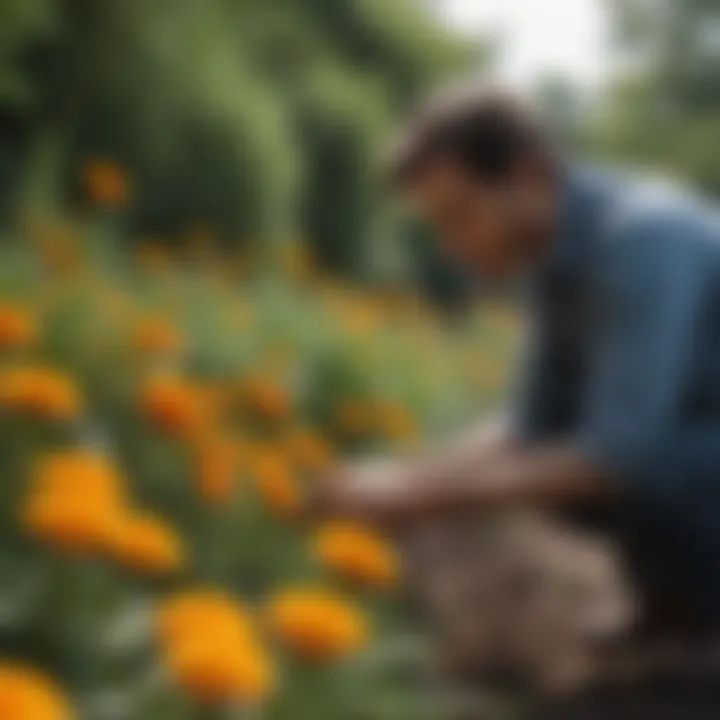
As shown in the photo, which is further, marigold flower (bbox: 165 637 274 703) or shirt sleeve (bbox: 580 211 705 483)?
shirt sleeve (bbox: 580 211 705 483)

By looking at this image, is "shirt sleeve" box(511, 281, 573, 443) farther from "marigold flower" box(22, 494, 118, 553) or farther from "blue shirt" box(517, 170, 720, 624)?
"marigold flower" box(22, 494, 118, 553)

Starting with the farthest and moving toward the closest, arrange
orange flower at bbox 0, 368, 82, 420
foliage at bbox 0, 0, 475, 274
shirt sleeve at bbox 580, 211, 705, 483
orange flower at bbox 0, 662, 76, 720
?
foliage at bbox 0, 0, 475, 274
shirt sleeve at bbox 580, 211, 705, 483
orange flower at bbox 0, 368, 82, 420
orange flower at bbox 0, 662, 76, 720

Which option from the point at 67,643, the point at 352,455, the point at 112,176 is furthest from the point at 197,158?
the point at 67,643

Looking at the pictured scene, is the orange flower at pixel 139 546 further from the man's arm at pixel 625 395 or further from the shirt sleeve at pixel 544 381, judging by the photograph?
the shirt sleeve at pixel 544 381

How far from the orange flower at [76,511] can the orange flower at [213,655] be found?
0.04 meters

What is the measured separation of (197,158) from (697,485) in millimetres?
743

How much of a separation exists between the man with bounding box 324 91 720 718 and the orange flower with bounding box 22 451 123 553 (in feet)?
0.84

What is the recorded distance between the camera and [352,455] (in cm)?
96

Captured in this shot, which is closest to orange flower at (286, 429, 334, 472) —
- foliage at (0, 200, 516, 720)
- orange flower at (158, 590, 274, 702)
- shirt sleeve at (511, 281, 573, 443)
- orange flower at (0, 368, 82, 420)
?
foliage at (0, 200, 516, 720)

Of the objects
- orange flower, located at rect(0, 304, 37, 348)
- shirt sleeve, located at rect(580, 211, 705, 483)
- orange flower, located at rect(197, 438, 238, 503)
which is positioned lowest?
orange flower, located at rect(197, 438, 238, 503)

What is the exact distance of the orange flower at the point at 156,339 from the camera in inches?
33.6

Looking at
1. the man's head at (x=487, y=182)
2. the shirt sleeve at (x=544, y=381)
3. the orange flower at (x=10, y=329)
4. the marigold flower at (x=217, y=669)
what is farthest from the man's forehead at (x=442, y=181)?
the marigold flower at (x=217, y=669)

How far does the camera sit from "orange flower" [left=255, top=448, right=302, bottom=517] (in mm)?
Result: 760

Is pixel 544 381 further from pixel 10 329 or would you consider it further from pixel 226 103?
pixel 226 103
